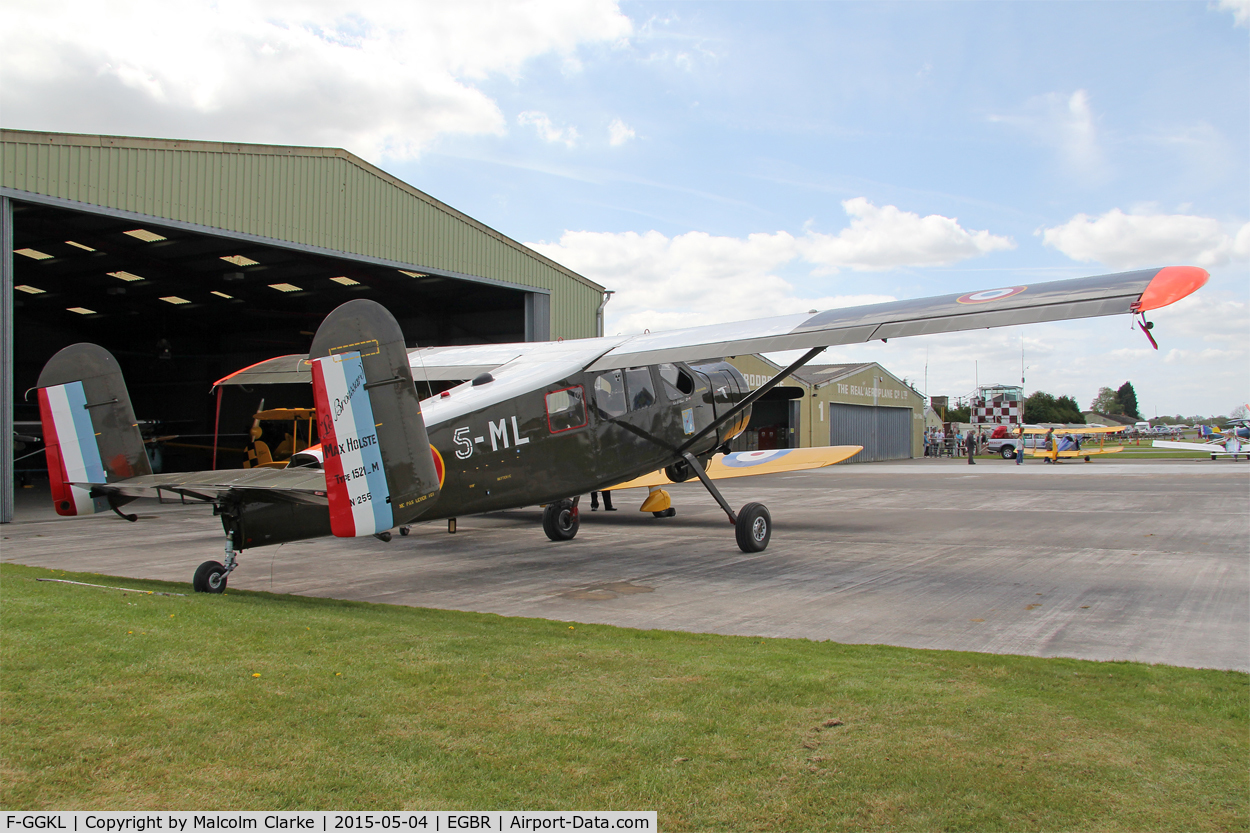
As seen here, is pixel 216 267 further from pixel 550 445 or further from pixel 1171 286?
pixel 1171 286

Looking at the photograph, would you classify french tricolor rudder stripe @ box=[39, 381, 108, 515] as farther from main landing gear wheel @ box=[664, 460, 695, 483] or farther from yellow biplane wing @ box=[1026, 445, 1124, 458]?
yellow biplane wing @ box=[1026, 445, 1124, 458]

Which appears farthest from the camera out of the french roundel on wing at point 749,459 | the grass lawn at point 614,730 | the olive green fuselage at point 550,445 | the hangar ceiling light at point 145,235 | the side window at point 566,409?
the hangar ceiling light at point 145,235

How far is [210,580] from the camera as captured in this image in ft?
23.4

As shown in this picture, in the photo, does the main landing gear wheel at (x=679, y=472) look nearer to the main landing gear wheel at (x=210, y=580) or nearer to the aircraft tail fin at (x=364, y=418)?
the aircraft tail fin at (x=364, y=418)

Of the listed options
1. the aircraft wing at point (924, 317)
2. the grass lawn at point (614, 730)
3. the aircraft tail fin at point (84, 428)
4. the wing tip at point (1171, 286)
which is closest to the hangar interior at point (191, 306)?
the aircraft tail fin at point (84, 428)

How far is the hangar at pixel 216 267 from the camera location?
14711 mm

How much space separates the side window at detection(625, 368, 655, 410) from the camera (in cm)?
1033

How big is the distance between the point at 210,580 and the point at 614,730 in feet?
16.9

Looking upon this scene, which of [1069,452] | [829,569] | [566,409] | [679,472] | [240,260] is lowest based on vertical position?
[829,569]

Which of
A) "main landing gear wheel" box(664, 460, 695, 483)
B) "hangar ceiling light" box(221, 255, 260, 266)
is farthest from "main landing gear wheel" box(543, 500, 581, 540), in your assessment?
"hangar ceiling light" box(221, 255, 260, 266)

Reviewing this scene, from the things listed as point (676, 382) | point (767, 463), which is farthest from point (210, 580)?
point (767, 463)

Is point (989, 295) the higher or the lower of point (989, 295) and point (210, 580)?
the higher

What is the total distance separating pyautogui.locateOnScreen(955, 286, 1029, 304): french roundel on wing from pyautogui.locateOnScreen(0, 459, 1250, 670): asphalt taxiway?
9.21 ft

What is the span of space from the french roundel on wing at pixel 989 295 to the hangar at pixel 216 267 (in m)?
15.1
